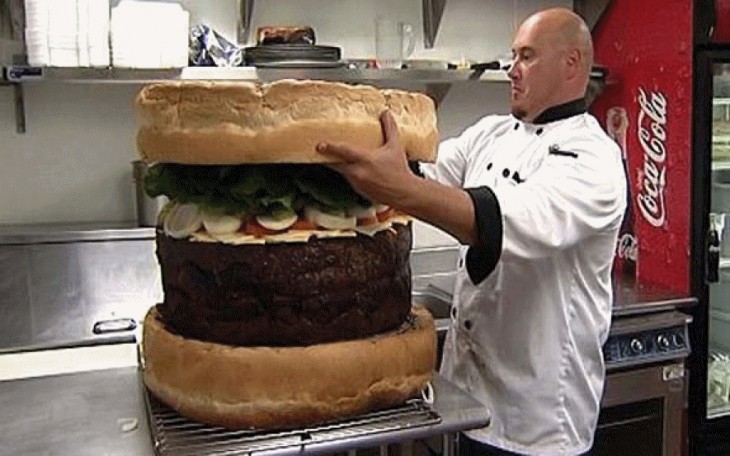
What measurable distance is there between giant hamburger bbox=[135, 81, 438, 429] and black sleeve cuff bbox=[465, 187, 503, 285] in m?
0.13

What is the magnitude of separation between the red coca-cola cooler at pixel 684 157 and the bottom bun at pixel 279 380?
6.14 feet

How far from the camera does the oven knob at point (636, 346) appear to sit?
248 centimetres

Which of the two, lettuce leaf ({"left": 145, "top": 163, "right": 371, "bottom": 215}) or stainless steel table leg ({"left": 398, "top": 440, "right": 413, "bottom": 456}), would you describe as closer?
lettuce leaf ({"left": 145, "top": 163, "right": 371, "bottom": 215})

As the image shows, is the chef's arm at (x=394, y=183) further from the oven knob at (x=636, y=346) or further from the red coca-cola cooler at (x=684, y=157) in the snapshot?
the red coca-cola cooler at (x=684, y=157)

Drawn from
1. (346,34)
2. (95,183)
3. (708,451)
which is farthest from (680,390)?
(95,183)

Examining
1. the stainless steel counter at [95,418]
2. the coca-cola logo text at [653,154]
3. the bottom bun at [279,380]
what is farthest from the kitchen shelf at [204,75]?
the bottom bun at [279,380]

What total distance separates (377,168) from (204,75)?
1.48m

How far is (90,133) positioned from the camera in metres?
2.67

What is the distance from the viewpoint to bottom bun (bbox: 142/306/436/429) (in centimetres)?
108

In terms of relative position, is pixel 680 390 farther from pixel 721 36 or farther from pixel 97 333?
pixel 97 333

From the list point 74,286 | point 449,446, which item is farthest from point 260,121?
point 74,286

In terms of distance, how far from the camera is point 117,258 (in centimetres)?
260

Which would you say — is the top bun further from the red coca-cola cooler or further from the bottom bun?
the red coca-cola cooler

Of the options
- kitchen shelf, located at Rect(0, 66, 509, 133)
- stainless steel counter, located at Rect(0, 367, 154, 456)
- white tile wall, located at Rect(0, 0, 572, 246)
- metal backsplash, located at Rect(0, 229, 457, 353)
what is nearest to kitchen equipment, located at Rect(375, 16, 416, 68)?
white tile wall, located at Rect(0, 0, 572, 246)
